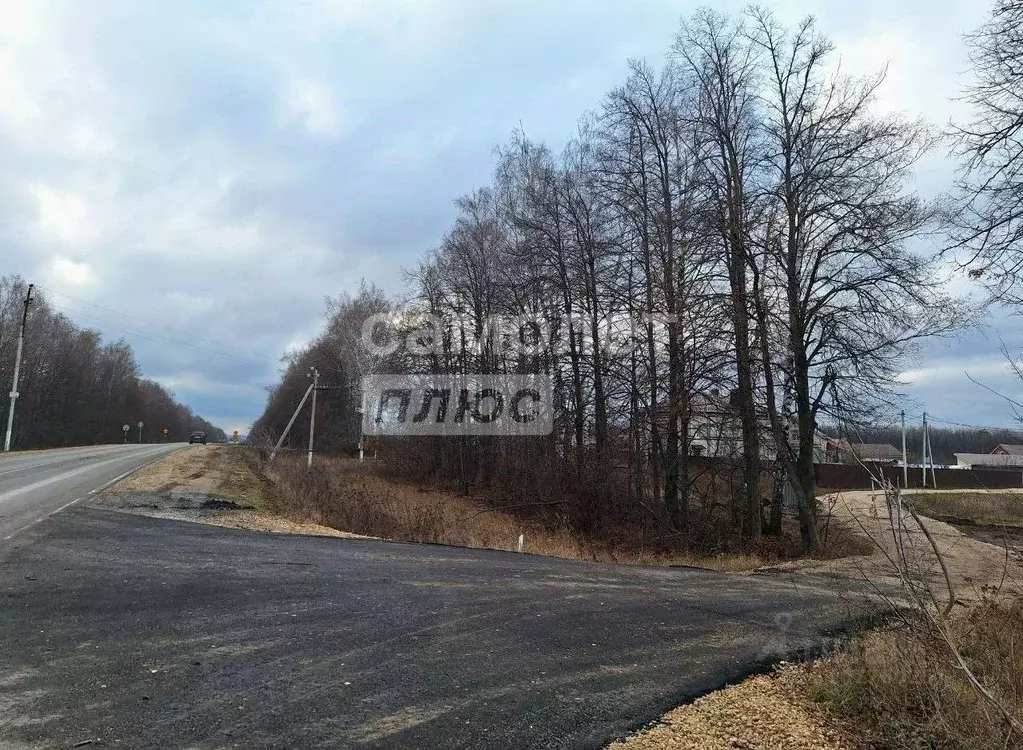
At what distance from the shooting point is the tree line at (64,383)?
2466 inches

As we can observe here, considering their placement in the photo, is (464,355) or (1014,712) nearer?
(1014,712)

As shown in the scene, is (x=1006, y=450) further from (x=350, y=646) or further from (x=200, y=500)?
(x=350, y=646)

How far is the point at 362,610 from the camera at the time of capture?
24.8 feet

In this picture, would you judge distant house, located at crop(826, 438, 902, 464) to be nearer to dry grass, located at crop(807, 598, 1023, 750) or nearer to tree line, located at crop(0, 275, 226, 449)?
dry grass, located at crop(807, 598, 1023, 750)

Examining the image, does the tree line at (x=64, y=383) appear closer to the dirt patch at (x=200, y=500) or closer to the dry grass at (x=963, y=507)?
the dirt patch at (x=200, y=500)

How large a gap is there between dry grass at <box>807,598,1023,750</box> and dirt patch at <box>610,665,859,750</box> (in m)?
0.19

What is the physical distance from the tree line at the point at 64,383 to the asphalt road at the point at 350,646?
5571cm

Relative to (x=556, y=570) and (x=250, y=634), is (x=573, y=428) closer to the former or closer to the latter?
(x=556, y=570)

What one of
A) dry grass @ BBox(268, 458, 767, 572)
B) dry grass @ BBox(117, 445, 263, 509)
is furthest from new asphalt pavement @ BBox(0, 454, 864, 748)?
dry grass @ BBox(117, 445, 263, 509)

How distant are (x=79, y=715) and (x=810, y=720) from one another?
4.89 meters

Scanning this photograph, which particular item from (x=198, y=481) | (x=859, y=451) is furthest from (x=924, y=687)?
(x=198, y=481)

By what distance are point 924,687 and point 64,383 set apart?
88343 mm

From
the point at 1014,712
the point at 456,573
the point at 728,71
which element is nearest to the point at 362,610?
the point at 456,573

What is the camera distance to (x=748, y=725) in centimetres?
464
